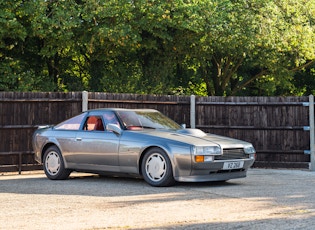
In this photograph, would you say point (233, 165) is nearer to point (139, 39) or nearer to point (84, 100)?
point (84, 100)

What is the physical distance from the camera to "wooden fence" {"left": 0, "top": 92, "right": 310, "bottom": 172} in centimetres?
1577

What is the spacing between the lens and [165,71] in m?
29.4

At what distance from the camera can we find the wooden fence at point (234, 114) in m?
15.8

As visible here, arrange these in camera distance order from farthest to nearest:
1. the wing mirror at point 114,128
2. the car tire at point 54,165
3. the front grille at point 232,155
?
1. the car tire at point 54,165
2. the wing mirror at point 114,128
3. the front grille at point 232,155

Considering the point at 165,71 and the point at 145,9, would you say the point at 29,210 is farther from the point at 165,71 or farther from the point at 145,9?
the point at 165,71

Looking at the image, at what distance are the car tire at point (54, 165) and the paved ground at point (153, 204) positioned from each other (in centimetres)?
28

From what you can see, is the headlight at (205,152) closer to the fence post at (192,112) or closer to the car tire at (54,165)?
the car tire at (54,165)

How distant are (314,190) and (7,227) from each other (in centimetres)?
625

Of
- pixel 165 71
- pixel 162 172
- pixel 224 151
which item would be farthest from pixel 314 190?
pixel 165 71

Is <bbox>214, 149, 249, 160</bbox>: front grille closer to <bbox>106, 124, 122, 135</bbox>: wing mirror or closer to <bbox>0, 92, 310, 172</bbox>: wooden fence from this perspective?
<bbox>106, 124, 122, 135</bbox>: wing mirror

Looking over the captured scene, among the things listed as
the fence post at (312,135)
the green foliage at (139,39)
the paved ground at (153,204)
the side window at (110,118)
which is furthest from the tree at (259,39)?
the paved ground at (153,204)

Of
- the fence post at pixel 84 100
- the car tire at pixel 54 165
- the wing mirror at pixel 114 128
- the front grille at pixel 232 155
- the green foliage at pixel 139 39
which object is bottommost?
the car tire at pixel 54 165

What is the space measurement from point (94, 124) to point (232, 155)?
3.11m

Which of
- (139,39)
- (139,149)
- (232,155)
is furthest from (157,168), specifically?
(139,39)
